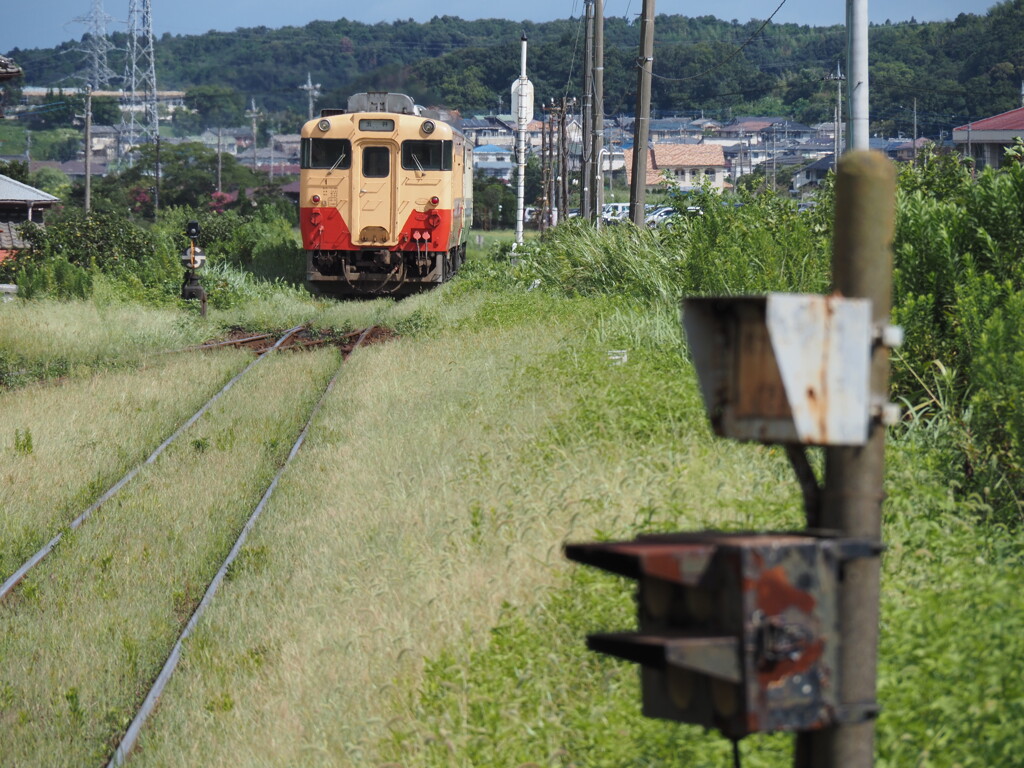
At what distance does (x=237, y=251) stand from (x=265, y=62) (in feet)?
387

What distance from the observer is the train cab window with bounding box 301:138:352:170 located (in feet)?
74.0

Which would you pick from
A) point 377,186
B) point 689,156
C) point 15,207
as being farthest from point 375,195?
point 689,156

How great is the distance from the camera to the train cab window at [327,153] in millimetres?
22547

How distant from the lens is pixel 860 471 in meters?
2.56

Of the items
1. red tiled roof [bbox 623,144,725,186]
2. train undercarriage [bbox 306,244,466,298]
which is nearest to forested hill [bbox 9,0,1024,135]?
red tiled roof [bbox 623,144,725,186]

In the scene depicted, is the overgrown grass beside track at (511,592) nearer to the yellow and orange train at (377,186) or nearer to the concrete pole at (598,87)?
the yellow and orange train at (377,186)

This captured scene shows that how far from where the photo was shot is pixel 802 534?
2.57 metres

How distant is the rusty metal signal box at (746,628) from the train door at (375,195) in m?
20.4

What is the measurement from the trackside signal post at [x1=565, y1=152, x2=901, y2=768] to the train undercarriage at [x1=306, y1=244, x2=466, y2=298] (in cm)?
2059

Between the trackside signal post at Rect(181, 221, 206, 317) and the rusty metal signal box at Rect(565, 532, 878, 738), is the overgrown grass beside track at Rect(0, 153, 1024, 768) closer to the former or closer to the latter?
the rusty metal signal box at Rect(565, 532, 878, 738)

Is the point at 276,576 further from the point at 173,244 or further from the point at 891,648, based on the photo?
the point at 173,244

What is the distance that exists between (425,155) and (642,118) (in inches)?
156

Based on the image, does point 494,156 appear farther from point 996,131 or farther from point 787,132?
point 996,131

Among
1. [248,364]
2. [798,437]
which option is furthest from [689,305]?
[248,364]
